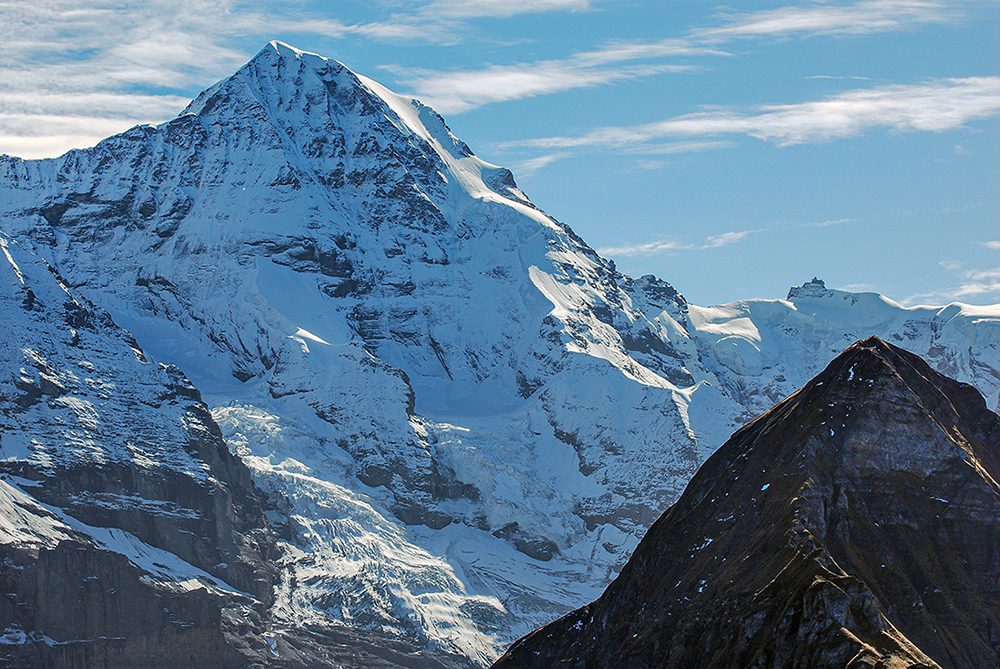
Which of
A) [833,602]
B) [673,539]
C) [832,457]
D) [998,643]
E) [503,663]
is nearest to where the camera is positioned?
[833,602]

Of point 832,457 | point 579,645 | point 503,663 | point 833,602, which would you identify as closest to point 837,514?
point 832,457

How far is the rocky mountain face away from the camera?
103312 millimetres

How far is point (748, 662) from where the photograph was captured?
10475 centimetres

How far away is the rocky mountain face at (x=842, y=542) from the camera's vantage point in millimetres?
103312

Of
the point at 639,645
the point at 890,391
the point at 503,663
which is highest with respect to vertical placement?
the point at 890,391

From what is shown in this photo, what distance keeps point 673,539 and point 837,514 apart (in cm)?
1658

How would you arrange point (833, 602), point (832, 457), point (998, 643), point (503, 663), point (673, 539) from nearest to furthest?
1. point (833, 602)
2. point (998, 643)
3. point (832, 457)
4. point (673, 539)
5. point (503, 663)

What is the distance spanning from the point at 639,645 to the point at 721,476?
49.5 feet

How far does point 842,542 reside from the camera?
110 metres

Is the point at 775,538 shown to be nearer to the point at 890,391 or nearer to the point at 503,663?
the point at 890,391

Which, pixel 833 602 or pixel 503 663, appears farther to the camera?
pixel 503 663

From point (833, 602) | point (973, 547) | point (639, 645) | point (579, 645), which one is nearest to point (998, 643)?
point (973, 547)

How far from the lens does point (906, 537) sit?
365 feet

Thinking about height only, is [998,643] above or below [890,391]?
below
